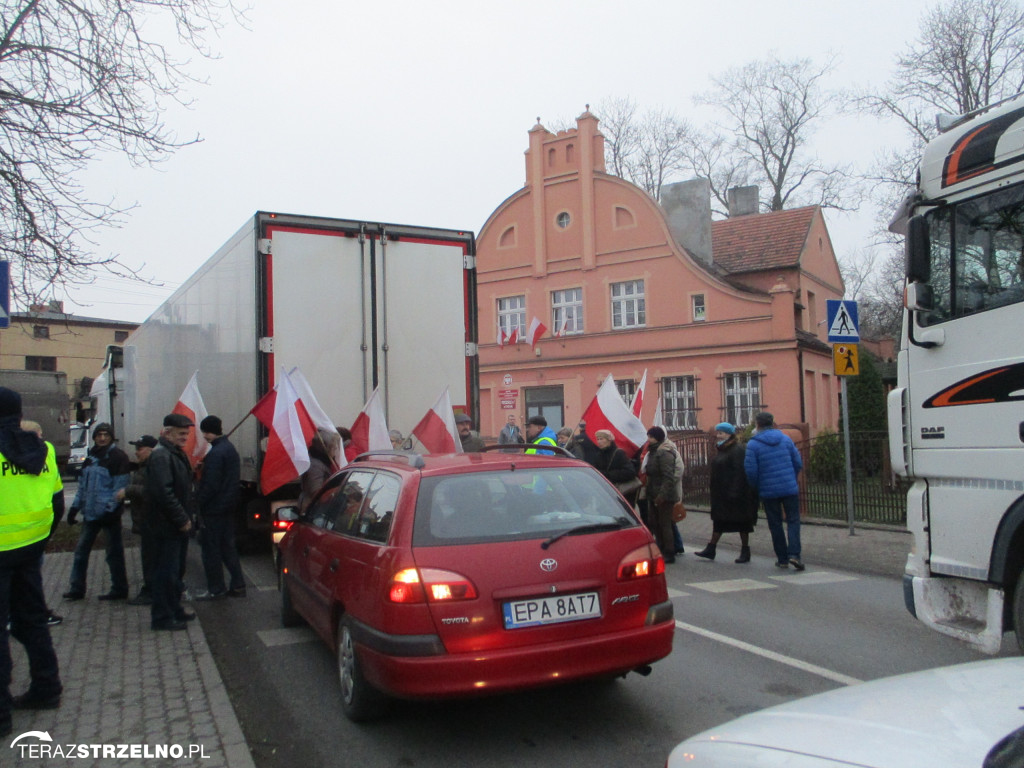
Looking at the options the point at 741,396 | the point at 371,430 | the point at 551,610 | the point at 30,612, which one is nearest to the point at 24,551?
the point at 30,612

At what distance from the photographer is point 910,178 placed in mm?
27000

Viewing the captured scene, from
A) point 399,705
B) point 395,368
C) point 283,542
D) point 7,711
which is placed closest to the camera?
point 7,711

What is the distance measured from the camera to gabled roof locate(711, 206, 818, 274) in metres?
31.0

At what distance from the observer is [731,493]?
1029cm

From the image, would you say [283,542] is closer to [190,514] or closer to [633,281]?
[190,514]

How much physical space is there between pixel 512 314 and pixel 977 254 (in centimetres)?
2809

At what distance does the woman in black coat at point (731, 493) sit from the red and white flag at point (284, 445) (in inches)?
196

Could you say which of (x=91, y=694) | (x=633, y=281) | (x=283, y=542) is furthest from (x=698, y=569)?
(x=633, y=281)

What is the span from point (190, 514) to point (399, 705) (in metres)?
3.38

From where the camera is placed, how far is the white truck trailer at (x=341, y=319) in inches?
355

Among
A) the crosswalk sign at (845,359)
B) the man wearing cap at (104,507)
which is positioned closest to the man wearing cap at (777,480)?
the crosswalk sign at (845,359)

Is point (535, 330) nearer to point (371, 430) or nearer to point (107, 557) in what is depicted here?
point (371, 430)

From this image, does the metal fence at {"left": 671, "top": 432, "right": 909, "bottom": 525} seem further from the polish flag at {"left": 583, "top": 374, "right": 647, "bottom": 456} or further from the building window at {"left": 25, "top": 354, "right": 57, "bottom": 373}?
the building window at {"left": 25, "top": 354, "right": 57, "bottom": 373}

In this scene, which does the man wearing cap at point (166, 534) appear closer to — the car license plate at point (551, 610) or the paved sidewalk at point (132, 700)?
the paved sidewalk at point (132, 700)
